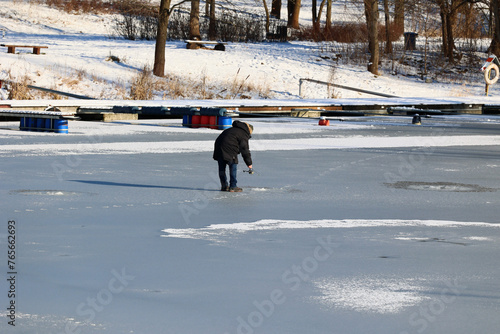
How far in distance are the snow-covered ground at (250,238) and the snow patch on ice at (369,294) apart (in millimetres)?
25

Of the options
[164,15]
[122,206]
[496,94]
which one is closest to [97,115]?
[164,15]

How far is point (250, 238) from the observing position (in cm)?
948

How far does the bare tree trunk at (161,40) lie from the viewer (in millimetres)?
38656

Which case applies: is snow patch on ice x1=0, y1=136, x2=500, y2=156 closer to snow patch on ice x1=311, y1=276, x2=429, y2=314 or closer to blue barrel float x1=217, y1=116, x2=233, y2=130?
blue barrel float x1=217, y1=116, x2=233, y2=130

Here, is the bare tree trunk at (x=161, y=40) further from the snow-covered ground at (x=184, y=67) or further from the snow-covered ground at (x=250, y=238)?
the snow-covered ground at (x=250, y=238)

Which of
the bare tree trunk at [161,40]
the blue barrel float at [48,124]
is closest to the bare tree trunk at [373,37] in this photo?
the bare tree trunk at [161,40]

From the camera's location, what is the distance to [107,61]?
4000 cm

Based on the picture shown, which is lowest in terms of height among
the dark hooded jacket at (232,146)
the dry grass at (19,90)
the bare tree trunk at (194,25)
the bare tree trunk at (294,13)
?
the dark hooded jacket at (232,146)

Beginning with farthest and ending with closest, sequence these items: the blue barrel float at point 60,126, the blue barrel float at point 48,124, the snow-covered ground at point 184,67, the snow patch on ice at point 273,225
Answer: the snow-covered ground at point 184,67 → the blue barrel float at point 48,124 → the blue barrel float at point 60,126 → the snow patch on ice at point 273,225

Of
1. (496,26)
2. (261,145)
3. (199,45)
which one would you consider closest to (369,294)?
(261,145)

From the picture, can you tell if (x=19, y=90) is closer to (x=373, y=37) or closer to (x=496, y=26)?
(x=373, y=37)

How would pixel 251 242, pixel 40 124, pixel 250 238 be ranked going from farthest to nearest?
1. pixel 40 124
2. pixel 250 238
3. pixel 251 242

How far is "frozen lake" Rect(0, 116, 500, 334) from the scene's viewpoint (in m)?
6.61

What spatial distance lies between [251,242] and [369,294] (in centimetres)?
224
